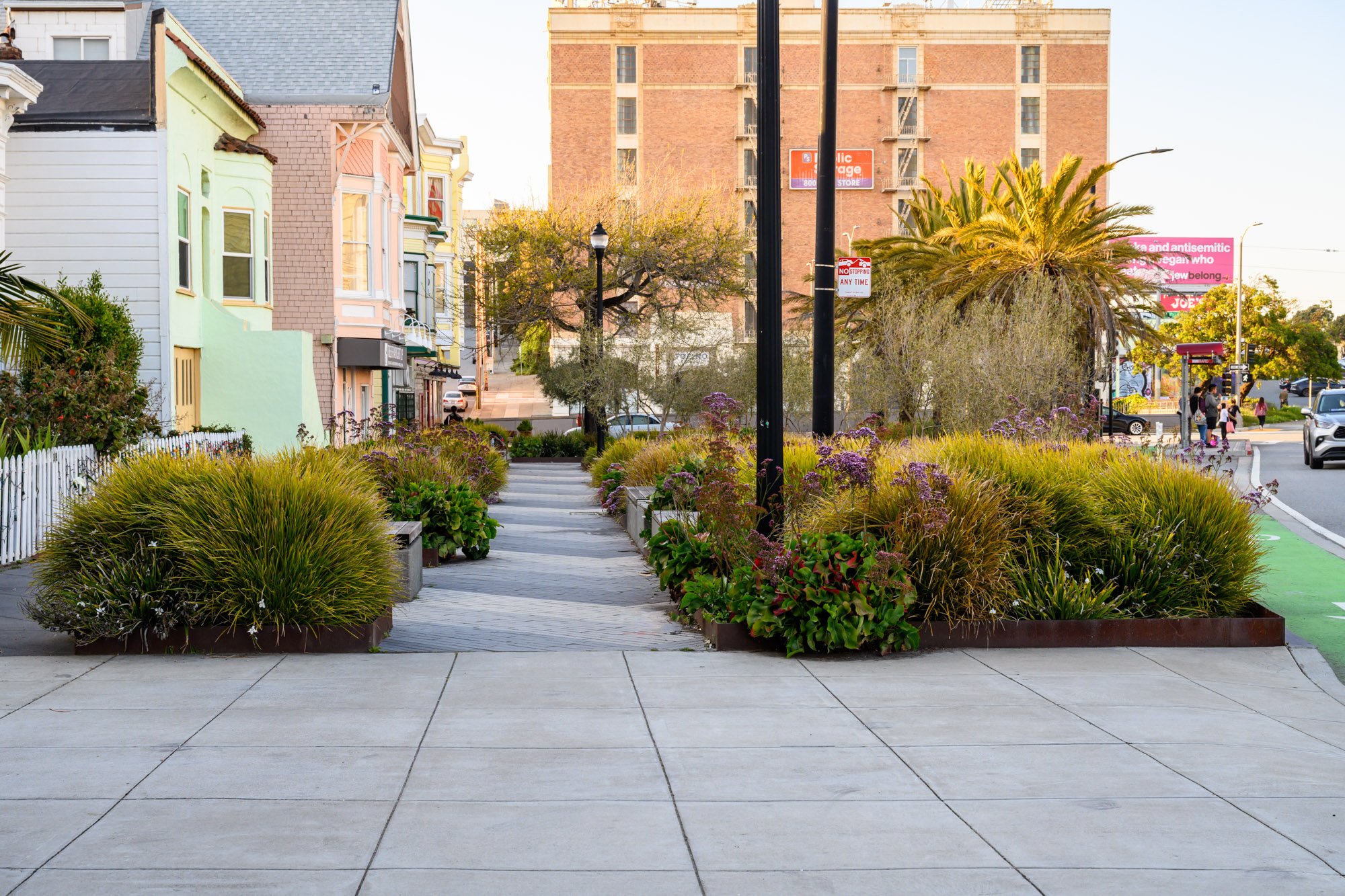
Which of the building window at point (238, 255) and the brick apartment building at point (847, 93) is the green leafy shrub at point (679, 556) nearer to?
the building window at point (238, 255)

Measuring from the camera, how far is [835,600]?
8.63 m

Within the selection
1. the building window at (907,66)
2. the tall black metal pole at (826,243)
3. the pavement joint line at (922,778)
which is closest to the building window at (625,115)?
the building window at (907,66)

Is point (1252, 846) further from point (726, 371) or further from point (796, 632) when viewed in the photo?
point (726, 371)

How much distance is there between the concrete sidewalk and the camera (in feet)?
15.1

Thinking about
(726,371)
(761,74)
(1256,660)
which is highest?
(761,74)

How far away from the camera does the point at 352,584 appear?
8.77 meters

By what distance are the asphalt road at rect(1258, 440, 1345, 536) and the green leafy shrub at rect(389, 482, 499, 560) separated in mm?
11529

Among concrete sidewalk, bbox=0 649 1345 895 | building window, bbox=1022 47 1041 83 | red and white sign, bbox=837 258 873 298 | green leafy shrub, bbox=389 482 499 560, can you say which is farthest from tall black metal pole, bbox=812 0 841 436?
building window, bbox=1022 47 1041 83

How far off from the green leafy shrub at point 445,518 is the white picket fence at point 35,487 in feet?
6.55

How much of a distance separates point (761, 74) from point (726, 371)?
20157mm

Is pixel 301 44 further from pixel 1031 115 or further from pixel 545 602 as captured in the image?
pixel 1031 115

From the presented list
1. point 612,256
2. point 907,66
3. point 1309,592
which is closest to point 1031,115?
point 907,66

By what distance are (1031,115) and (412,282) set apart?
44.9 metres

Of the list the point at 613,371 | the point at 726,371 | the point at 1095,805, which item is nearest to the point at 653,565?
the point at 1095,805
